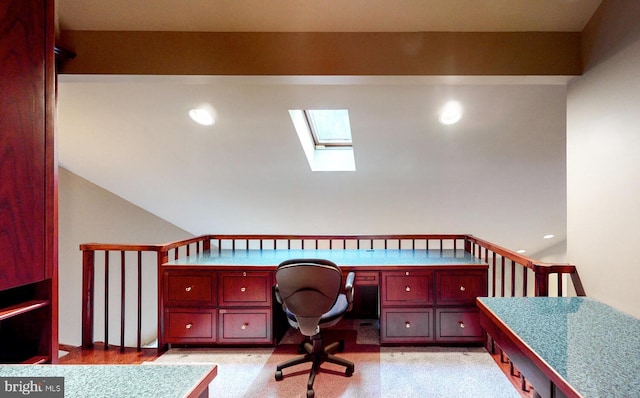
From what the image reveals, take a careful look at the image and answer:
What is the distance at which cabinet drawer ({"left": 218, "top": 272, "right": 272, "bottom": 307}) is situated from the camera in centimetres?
250

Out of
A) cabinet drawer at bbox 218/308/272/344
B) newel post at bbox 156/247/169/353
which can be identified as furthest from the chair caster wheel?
newel post at bbox 156/247/169/353

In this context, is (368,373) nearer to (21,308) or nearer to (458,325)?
(458,325)

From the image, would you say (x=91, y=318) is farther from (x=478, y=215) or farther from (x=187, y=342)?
(x=478, y=215)

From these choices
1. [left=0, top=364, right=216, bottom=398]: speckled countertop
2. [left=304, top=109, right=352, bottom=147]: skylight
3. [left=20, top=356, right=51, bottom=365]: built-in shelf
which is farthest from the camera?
[left=304, top=109, right=352, bottom=147]: skylight

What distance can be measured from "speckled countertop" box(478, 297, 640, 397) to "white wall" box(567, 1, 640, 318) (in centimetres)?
19

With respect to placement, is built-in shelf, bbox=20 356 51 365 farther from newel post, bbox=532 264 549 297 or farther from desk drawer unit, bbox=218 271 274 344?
newel post, bbox=532 264 549 297

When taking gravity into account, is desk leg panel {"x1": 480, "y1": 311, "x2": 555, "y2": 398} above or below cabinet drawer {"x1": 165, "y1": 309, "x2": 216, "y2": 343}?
above

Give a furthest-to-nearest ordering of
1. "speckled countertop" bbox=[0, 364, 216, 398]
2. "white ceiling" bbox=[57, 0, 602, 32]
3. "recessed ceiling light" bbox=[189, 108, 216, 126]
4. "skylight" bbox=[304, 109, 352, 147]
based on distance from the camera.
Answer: "skylight" bbox=[304, 109, 352, 147] → "recessed ceiling light" bbox=[189, 108, 216, 126] → "white ceiling" bbox=[57, 0, 602, 32] → "speckled countertop" bbox=[0, 364, 216, 398]

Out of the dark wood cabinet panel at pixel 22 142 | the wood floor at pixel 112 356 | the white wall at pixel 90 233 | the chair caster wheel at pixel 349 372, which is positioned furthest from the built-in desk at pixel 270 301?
the white wall at pixel 90 233

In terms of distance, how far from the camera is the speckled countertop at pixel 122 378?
800mm

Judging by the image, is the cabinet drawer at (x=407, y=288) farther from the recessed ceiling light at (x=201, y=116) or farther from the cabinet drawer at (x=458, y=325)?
the recessed ceiling light at (x=201, y=116)

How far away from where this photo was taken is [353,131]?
2.80 m

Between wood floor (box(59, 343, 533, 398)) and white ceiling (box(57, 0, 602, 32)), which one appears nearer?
white ceiling (box(57, 0, 602, 32))
